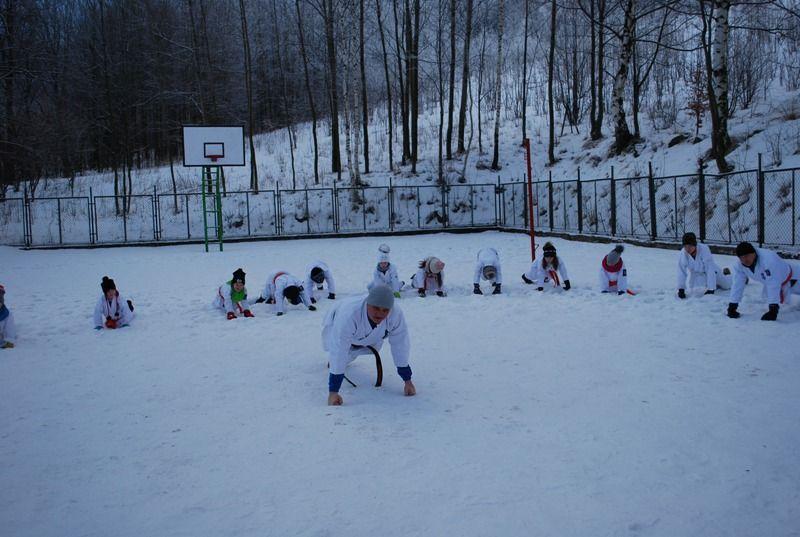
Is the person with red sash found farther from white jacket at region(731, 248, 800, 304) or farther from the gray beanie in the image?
the gray beanie

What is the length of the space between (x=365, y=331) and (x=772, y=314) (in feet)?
21.4

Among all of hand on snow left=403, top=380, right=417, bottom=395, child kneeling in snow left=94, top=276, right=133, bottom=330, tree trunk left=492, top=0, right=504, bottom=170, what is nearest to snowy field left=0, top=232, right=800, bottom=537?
hand on snow left=403, top=380, right=417, bottom=395

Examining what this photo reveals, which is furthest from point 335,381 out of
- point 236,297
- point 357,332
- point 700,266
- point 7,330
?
point 700,266

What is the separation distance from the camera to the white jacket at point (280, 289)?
1162 centimetres

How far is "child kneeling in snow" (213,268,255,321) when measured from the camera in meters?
11.2

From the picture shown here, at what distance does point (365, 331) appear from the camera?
6164 mm

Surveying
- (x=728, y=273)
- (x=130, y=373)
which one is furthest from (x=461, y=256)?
(x=130, y=373)

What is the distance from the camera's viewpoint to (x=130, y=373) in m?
7.66

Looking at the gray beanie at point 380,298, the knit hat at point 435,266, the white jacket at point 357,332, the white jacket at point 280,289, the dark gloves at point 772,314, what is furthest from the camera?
the knit hat at point 435,266

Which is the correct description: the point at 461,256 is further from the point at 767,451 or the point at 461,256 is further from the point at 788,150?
the point at 767,451

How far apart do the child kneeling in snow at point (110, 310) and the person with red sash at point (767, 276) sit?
10044 mm

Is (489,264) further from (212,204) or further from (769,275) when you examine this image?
(212,204)

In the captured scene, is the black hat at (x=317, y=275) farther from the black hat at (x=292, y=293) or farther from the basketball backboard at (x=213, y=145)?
the basketball backboard at (x=213, y=145)

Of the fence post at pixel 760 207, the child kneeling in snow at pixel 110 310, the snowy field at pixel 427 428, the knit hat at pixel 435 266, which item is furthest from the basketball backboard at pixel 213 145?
Answer: the fence post at pixel 760 207
